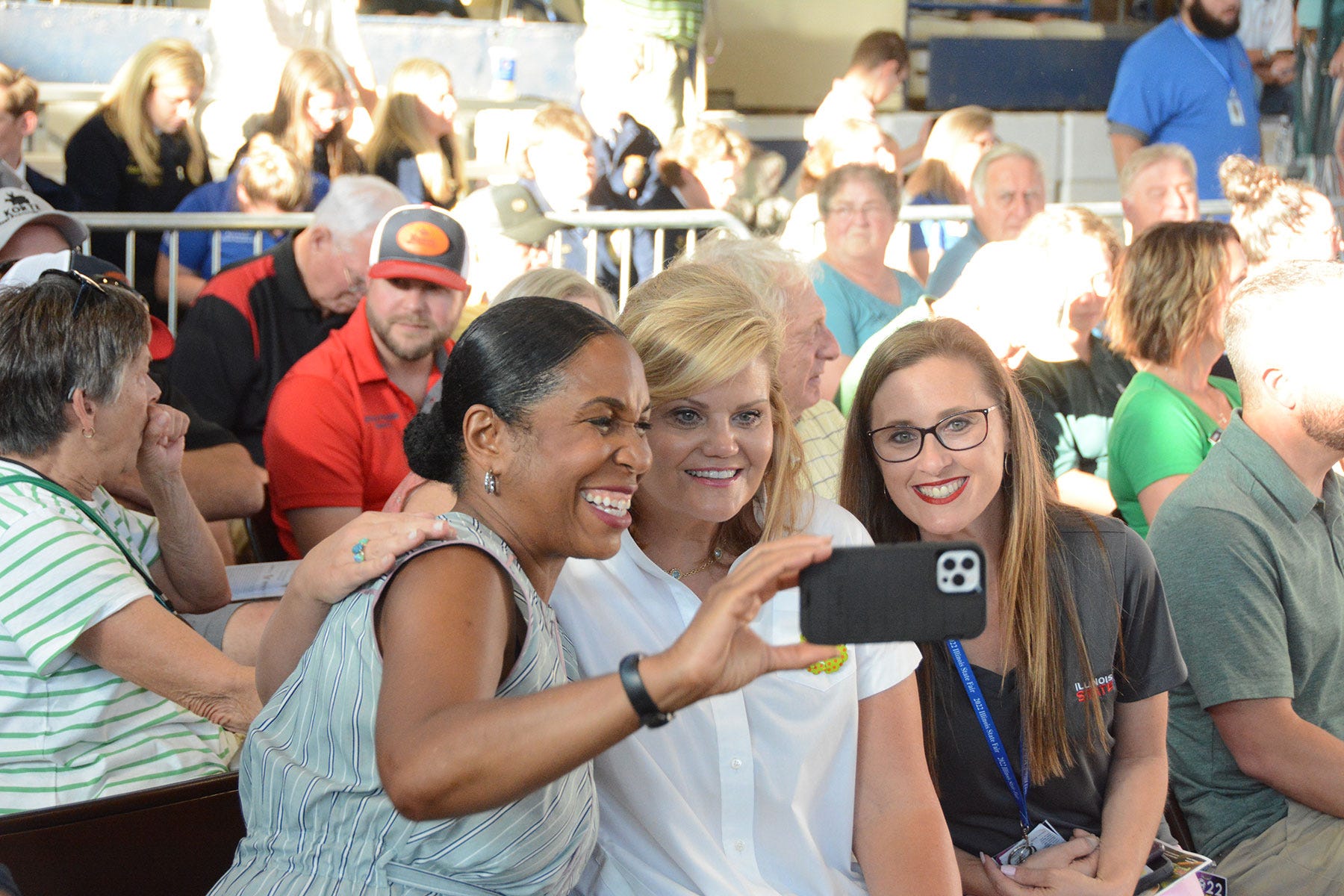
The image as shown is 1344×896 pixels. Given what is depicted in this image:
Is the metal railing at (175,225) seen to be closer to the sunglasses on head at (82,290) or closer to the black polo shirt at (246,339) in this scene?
the black polo shirt at (246,339)

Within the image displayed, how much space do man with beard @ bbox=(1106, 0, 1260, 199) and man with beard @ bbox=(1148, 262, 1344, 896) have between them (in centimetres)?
432

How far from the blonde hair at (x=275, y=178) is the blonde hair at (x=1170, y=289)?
10.7ft

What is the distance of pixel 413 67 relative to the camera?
6.14m

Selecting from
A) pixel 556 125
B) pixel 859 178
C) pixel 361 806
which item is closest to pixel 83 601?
pixel 361 806

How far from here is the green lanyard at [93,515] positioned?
2221mm

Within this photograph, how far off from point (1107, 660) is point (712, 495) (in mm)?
829

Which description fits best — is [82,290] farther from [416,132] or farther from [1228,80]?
[1228,80]

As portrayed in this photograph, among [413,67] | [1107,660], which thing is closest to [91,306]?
[1107,660]

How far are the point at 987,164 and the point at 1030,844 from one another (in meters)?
4.21

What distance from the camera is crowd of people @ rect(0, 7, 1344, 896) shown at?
1486 millimetres

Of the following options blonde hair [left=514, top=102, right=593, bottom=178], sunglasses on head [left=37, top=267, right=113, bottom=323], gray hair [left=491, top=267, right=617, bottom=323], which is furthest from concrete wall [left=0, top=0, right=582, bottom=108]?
sunglasses on head [left=37, top=267, right=113, bottom=323]

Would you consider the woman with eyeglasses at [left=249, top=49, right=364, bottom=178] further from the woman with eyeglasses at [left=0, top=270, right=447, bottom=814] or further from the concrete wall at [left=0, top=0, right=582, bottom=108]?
the woman with eyeglasses at [left=0, top=270, right=447, bottom=814]

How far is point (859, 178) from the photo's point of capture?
4.94m

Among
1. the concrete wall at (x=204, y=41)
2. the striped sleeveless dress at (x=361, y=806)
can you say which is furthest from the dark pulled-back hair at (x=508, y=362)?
the concrete wall at (x=204, y=41)
